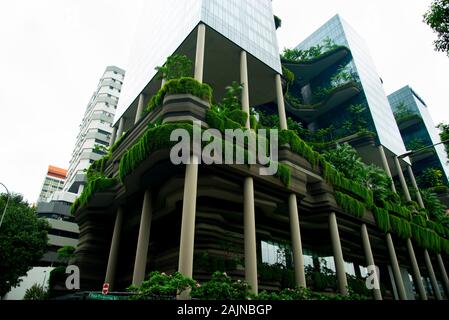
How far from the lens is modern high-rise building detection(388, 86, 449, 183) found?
50.0 metres

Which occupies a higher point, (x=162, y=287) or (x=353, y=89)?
(x=353, y=89)

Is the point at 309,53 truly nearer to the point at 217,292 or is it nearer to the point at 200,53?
the point at 200,53

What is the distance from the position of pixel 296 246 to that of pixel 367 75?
3528 centimetres

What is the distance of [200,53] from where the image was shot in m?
20.2

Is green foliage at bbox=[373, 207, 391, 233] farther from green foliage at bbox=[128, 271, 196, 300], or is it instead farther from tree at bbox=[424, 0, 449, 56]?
green foliage at bbox=[128, 271, 196, 300]

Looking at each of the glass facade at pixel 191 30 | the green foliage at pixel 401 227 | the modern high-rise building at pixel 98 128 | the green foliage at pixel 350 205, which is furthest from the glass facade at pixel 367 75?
the modern high-rise building at pixel 98 128

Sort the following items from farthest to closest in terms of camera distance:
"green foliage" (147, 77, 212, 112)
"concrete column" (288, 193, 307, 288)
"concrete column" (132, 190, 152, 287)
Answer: "concrete column" (288, 193, 307, 288), "green foliage" (147, 77, 212, 112), "concrete column" (132, 190, 152, 287)

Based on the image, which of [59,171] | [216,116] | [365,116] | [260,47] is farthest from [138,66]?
[59,171]

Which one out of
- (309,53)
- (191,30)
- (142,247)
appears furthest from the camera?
(309,53)

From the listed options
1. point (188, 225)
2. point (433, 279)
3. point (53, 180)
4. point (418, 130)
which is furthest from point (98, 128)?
point (418, 130)

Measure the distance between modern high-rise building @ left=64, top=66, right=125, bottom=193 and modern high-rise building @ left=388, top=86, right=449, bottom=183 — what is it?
191ft

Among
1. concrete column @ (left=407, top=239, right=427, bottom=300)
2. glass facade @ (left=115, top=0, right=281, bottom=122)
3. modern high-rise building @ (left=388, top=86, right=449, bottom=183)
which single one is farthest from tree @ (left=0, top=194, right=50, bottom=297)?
modern high-rise building @ (left=388, top=86, right=449, bottom=183)

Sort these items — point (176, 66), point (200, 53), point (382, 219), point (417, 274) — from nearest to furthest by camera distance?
point (200, 53), point (176, 66), point (382, 219), point (417, 274)
